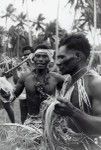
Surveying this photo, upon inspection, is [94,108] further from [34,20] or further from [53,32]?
[34,20]

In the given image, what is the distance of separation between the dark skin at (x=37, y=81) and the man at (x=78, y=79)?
249 centimetres

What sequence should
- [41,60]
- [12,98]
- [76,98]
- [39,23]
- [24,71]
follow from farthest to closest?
[39,23] → [24,71] → [41,60] → [12,98] → [76,98]

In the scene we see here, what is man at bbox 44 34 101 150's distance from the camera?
11.0 feet

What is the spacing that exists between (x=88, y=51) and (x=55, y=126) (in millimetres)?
688

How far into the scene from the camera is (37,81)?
625cm

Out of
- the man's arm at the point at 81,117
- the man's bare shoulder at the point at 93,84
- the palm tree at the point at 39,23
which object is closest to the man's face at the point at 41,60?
the man's bare shoulder at the point at 93,84

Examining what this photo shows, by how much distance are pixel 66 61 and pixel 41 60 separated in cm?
262

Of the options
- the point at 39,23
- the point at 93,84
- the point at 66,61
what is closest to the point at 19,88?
the point at 66,61

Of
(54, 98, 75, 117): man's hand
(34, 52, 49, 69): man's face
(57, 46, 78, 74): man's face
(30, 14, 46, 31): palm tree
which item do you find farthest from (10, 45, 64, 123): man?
(30, 14, 46, 31): palm tree

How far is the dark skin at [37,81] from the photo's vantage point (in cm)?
611

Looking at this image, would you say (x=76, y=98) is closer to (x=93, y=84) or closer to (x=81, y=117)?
(x=93, y=84)

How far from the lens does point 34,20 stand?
81.4 metres

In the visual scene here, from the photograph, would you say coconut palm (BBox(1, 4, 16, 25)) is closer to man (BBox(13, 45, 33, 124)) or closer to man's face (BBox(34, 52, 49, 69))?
man (BBox(13, 45, 33, 124))

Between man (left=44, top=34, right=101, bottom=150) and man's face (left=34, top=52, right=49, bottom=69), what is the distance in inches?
98.8
